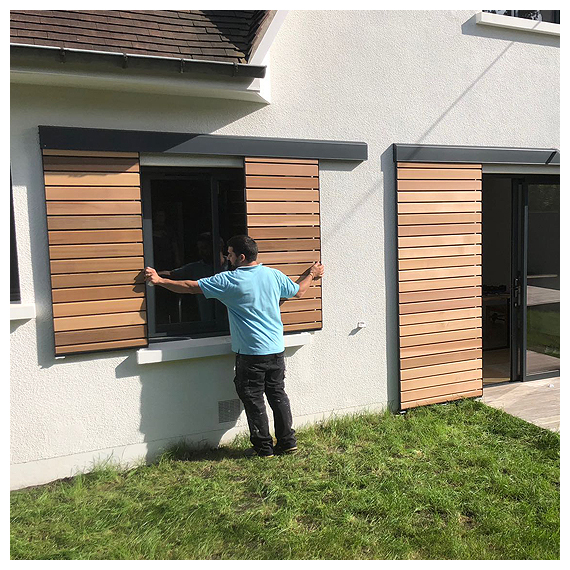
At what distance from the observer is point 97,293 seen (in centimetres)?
454

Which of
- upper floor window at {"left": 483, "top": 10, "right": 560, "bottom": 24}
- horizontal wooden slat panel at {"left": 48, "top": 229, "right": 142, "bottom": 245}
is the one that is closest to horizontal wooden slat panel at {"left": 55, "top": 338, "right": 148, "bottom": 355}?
horizontal wooden slat panel at {"left": 48, "top": 229, "right": 142, "bottom": 245}

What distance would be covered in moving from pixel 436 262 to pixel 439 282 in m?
0.23

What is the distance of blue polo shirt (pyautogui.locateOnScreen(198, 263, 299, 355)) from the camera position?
4.57m

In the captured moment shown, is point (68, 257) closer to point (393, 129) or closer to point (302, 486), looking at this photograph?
point (302, 486)

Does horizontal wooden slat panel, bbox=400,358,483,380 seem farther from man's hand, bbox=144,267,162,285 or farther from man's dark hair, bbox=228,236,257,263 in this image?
man's hand, bbox=144,267,162,285

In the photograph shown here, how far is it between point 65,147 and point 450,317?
4296 millimetres

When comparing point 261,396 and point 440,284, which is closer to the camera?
point 261,396

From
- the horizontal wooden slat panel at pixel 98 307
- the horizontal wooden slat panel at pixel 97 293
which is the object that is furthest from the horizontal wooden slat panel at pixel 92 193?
the horizontal wooden slat panel at pixel 98 307

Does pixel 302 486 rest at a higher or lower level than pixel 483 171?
lower

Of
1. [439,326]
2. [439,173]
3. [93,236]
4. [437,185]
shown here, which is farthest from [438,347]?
[93,236]

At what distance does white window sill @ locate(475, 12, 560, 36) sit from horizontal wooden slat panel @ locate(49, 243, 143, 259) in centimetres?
440

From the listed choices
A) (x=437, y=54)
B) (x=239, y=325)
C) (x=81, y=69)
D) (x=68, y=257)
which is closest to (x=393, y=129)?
(x=437, y=54)

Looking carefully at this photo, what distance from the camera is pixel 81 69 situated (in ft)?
13.4

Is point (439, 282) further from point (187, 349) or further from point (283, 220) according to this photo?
point (187, 349)
